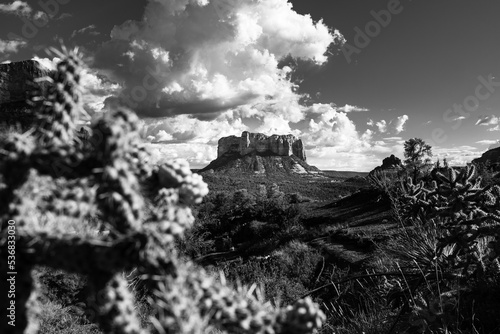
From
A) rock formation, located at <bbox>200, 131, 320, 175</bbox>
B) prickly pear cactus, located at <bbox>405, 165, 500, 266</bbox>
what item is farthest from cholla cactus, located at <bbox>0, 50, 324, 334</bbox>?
rock formation, located at <bbox>200, 131, 320, 175</bbox>

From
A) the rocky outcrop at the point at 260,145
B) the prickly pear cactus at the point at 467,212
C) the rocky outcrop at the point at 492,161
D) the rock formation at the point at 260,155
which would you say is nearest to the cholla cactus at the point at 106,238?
the prickly pear cactus at the point at 467,212

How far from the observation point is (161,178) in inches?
52.6

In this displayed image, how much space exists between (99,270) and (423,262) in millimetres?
4224

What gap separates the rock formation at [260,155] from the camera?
153000mm

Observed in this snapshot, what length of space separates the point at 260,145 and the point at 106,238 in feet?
595

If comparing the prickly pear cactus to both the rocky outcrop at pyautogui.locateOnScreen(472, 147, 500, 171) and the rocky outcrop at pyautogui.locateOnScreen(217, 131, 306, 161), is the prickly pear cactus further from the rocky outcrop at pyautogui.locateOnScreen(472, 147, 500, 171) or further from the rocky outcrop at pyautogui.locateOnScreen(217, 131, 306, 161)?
the rocky outcrop at pyautogui.locateOnScreen(217, 131, 306, 161)

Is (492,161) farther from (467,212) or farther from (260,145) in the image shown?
(260,145)

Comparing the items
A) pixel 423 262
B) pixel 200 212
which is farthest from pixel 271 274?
pixel 200 212

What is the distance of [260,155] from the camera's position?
557 feet

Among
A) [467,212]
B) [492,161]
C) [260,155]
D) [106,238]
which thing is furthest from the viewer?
[260,155]

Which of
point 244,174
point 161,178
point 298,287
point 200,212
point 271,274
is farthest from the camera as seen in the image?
point 244,174

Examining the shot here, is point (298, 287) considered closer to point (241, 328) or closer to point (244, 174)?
point (241, 328)

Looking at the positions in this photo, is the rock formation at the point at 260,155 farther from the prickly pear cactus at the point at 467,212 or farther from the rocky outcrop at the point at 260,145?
the prickly pear cactus at the point at 467,212

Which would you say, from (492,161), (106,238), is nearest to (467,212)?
(106,238)
